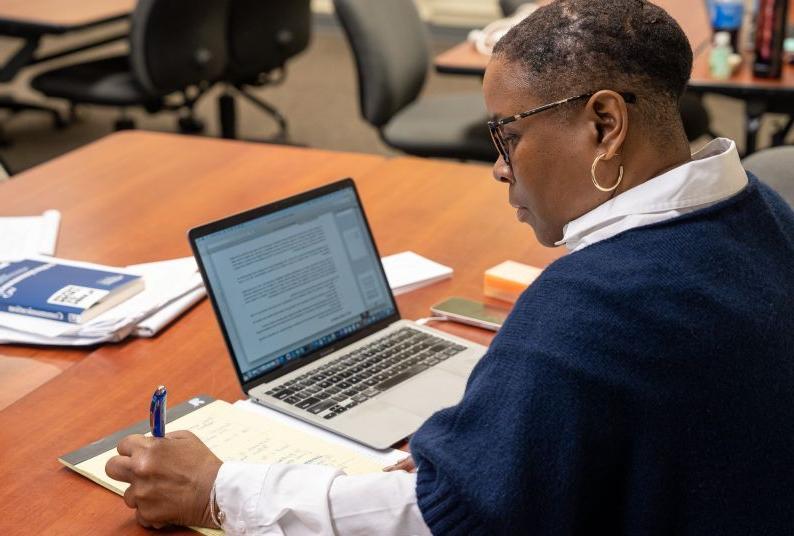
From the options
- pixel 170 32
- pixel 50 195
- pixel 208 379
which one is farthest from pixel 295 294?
pixel 170 32

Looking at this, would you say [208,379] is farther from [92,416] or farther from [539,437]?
[539,437]

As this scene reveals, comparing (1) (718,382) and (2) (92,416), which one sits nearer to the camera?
(1) (718,382)

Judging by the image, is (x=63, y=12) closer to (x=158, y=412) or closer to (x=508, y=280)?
(x=508, y=280)

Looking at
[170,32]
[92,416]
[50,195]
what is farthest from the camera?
[170,32]

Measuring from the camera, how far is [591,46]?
1.03 metres

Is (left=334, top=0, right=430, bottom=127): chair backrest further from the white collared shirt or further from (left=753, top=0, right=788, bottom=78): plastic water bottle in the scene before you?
the white collared shirt

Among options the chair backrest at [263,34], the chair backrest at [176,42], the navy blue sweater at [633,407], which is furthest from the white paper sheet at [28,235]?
the chair backrest at [263,34]

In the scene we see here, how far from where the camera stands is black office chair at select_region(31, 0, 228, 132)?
374 centimetres

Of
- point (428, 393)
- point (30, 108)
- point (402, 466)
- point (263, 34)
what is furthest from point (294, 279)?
point (30, 108)

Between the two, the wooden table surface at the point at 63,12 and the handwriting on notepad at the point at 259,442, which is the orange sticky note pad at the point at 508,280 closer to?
the handwriting on notepad at the point at 259,442

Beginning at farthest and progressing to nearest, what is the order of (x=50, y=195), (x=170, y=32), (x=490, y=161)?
(x=170, y=32)
(x=490, y=161)
(x=50, y=195)

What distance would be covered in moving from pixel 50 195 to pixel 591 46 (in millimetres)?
1476

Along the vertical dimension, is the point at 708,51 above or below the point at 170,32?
below

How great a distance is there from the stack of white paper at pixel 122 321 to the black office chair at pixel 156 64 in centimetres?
220
